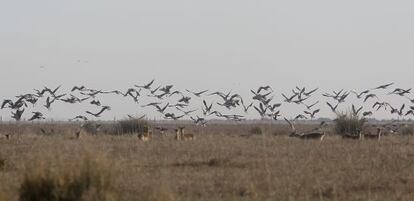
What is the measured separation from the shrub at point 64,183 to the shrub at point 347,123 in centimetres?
3168

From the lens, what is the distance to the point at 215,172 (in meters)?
20.0

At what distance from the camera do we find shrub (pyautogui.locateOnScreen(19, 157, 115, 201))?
13.7 meters

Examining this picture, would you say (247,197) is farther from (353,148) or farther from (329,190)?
(353,148)

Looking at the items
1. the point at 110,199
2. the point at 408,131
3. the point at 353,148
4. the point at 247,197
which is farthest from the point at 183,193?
the point at 408,131

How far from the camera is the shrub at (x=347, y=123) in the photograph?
44969 mm

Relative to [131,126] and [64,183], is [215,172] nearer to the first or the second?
[64,183]

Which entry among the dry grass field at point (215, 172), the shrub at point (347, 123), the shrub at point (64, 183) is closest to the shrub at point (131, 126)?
the shrub at point (347, 123)

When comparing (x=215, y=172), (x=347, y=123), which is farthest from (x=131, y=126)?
(x=215, y=172)

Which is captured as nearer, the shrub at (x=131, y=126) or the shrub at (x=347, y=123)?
the shrub at (x=347, y=123)

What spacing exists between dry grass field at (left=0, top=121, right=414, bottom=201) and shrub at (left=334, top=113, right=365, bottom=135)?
1600 centimetres

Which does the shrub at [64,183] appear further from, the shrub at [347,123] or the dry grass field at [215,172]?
the shrub at [347,123]

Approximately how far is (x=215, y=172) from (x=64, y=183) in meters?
6.76

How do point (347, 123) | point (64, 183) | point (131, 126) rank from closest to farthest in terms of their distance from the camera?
point (64, 183) → point (347, 123) → point (131, 126)

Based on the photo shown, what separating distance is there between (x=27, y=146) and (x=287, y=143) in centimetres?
A: 954
